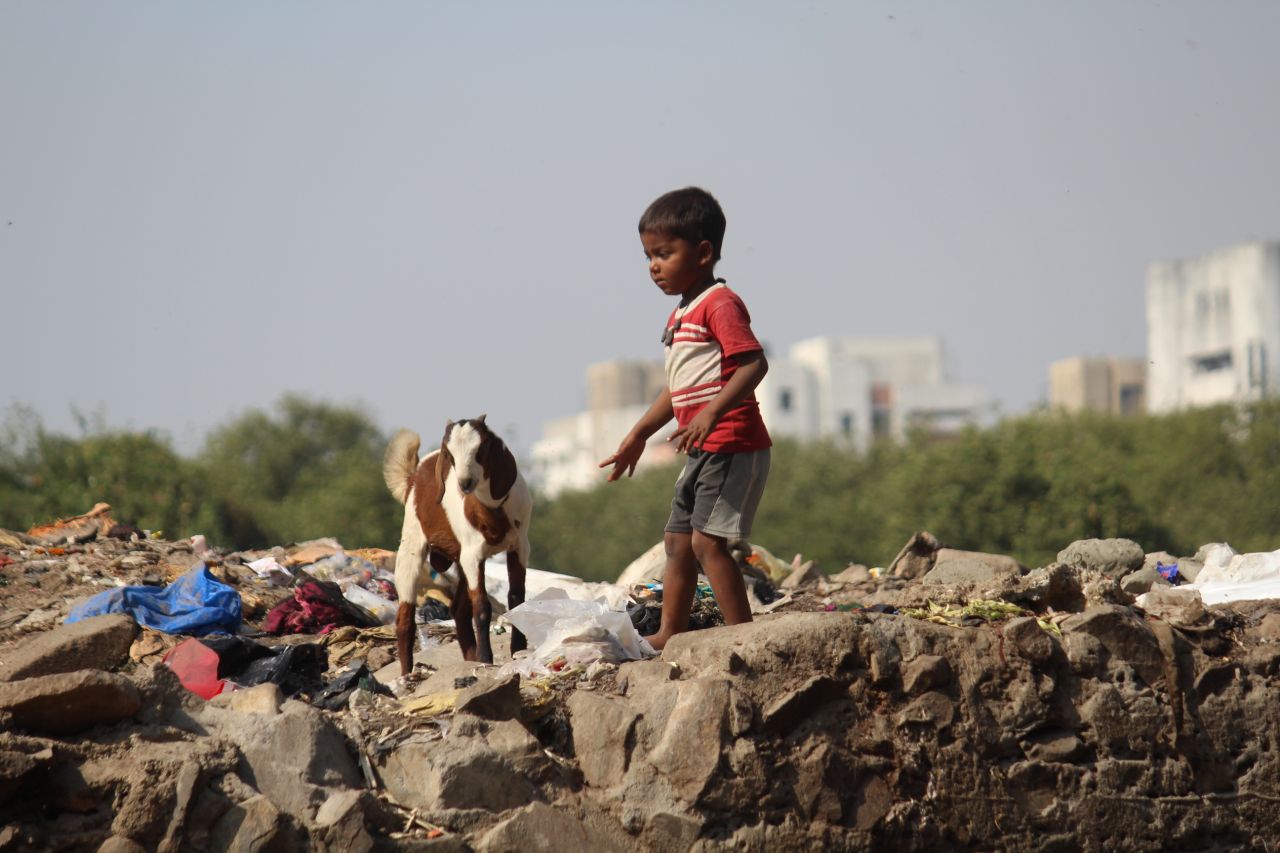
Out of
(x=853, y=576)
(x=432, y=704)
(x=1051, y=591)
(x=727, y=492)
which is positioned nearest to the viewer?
(x=432, y=704)

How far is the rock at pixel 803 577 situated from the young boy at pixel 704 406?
3.59 m

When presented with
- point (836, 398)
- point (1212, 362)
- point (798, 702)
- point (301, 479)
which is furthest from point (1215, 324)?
point (798, 702)

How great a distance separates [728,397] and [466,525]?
166 centimetres

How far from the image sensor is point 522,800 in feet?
15.1

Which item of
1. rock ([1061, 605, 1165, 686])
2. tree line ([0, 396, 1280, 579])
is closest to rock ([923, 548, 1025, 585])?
rock ([1061, 605, 1165, 686])

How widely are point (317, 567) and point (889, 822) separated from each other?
5.74 metres

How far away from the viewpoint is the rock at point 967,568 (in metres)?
7.61

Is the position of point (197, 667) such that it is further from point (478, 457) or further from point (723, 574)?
point (723, 574)

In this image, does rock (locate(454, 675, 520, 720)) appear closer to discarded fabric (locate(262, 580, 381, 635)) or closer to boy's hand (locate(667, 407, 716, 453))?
boy's hand (locate(667, 407, 716, 453))

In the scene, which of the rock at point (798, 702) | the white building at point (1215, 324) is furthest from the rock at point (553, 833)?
the white building at point (1215, 324)

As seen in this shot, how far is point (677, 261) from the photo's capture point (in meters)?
5.46

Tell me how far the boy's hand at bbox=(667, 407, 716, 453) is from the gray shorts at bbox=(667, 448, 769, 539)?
0.23 feet

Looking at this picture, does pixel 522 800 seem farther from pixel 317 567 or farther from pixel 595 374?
pixel 595 374

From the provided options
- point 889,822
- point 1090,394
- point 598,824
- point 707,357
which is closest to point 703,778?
point 598,824
